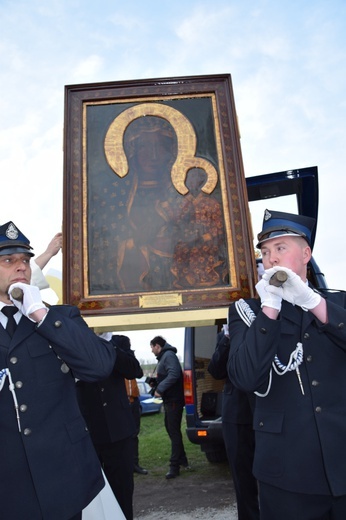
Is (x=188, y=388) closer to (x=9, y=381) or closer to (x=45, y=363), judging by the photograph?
(x=45, y=363)

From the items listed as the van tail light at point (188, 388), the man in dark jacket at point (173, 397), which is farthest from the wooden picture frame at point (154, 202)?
the man in dark jacket at point (173, 397)

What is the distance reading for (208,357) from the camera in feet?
22.0

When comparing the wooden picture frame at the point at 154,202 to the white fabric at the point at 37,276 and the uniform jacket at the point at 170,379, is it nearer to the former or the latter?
the white fabric at the point at 37,276

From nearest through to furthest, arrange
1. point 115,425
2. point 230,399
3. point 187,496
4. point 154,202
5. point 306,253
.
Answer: point 306,253 → point 154,202 → point 115,425 → point 230,399 → point 187,496

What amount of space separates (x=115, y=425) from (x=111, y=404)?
165 millimetres

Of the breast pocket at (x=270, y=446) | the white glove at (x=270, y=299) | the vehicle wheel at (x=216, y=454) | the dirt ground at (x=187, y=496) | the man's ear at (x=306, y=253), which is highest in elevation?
the man's ear at (x=306, y=253)

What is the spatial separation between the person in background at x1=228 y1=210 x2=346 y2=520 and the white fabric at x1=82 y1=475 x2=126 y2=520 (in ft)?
3.64

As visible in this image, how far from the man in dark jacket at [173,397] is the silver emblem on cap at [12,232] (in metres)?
4.90

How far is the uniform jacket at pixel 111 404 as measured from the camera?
358cm

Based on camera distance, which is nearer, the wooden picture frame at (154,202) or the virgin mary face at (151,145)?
the wooden picture frame at (154,202)

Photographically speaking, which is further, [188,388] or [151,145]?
[188,388]

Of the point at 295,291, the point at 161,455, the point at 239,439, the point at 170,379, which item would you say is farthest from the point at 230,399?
the point at 161,455

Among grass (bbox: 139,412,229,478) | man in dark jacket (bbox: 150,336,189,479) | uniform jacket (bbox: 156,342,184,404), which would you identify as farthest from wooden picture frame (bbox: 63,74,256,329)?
uniform jacket (bbox: 156,342,184,404)

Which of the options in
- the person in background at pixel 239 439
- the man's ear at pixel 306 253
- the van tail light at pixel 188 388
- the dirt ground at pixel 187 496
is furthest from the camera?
the van tail light at pixel 188 388
